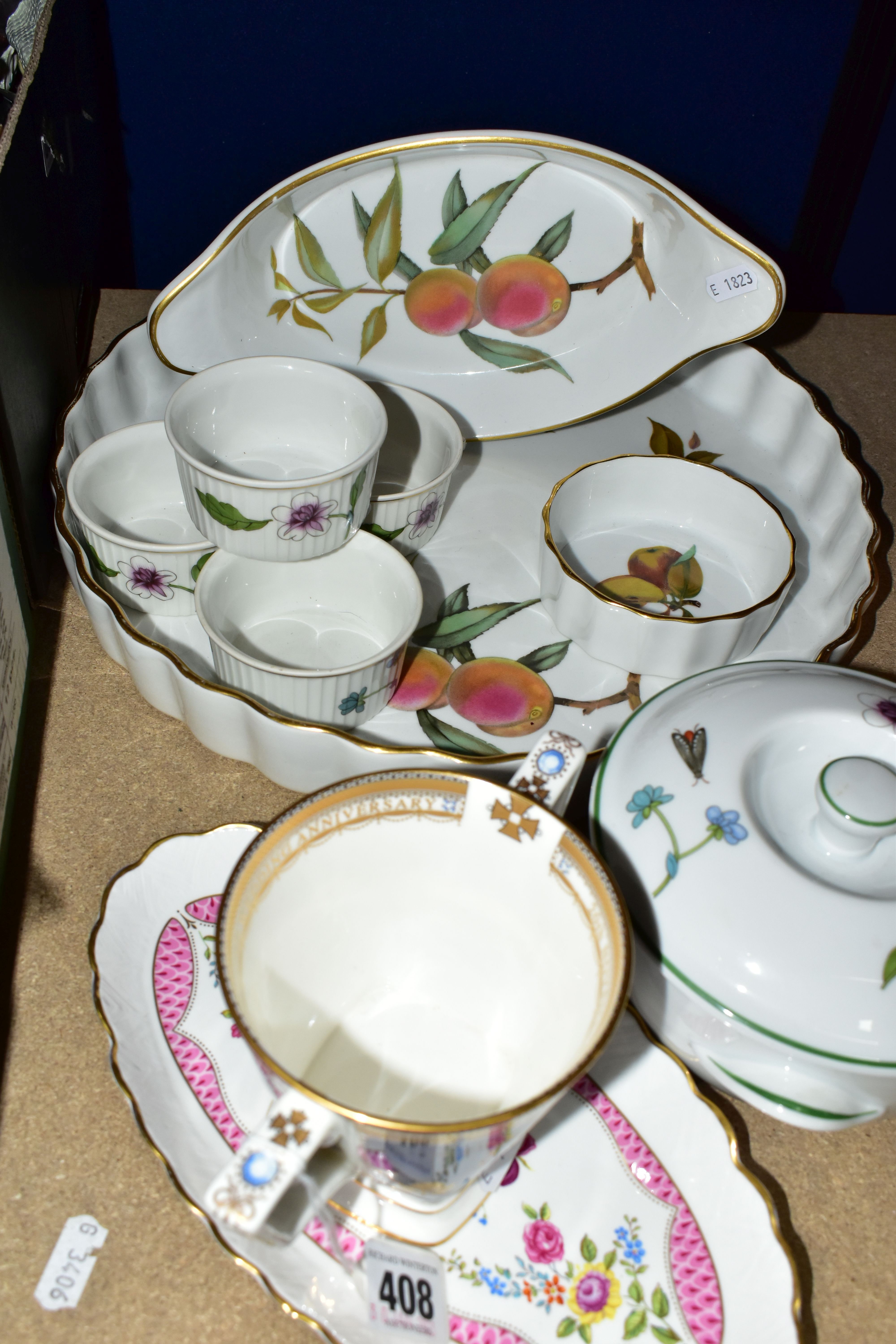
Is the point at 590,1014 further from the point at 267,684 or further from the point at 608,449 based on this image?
the point at 608,449

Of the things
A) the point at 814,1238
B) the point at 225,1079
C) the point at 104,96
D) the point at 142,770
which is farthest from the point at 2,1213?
the point at 104,96

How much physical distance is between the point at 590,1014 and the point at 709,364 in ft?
1.90

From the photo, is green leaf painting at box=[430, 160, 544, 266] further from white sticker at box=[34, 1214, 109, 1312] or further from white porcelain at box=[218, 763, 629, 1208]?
white sticker at box=[34, 1214, 109, 1312]

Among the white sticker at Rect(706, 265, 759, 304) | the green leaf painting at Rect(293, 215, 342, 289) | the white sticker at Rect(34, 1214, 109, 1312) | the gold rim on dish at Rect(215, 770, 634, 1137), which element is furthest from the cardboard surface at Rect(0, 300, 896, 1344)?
the white sticker at Rect(706, 265, 759, 304)

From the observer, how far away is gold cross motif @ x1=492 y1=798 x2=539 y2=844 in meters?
0.39

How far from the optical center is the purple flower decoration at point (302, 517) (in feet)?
1.79

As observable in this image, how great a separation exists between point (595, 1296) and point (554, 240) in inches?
24.9

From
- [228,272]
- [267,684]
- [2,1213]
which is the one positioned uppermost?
[228,272]

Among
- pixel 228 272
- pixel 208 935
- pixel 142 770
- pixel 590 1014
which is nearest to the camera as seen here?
pixel 590 1014

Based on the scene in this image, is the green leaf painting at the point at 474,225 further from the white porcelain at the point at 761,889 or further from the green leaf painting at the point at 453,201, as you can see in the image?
the white porcelain at the point at 761,889

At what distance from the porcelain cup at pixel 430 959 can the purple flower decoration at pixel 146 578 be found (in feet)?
0.86

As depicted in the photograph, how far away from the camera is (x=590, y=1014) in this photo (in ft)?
1.23

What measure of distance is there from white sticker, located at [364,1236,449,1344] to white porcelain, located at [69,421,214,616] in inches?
14.0

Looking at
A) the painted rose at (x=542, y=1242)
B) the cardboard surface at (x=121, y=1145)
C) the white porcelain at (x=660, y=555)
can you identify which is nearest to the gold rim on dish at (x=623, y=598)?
the white porcelain at (x=660, y=555)
